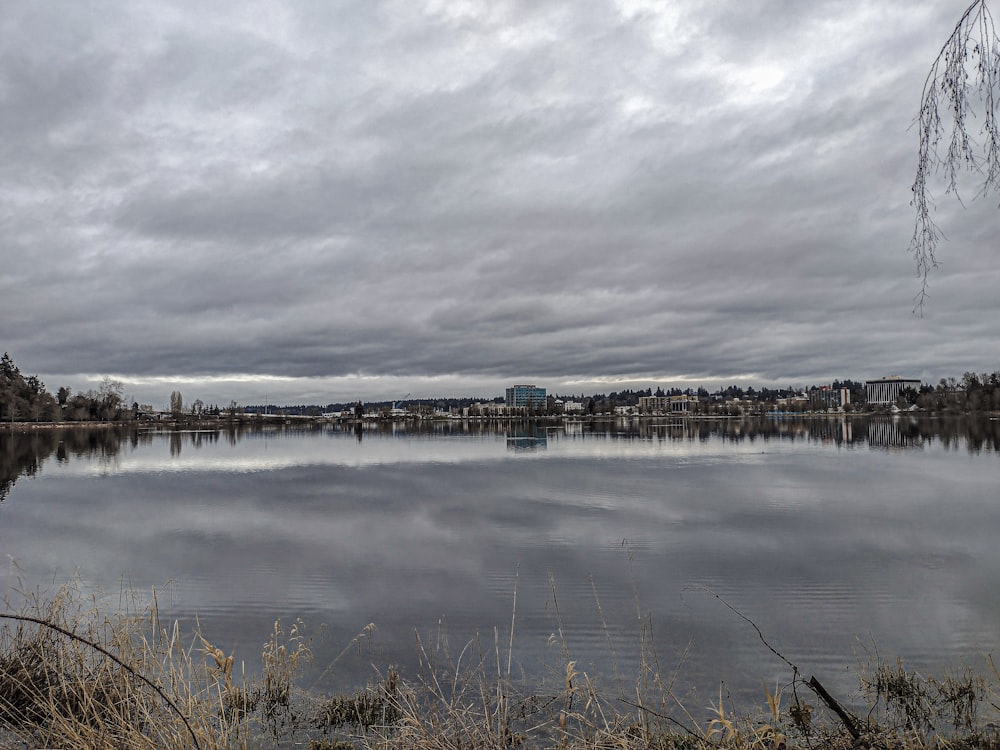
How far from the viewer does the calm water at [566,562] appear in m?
10.6

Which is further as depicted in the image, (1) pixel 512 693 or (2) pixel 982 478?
(2) pixel 982 478

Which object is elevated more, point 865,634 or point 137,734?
point 137,734

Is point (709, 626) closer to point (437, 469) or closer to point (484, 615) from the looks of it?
point (484, 615)

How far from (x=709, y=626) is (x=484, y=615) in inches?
170

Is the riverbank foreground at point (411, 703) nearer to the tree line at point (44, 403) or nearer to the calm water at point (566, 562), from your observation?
the calm water at point (566, 562)

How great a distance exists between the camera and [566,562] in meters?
16.6

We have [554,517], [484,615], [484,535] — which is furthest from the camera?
[554,517]

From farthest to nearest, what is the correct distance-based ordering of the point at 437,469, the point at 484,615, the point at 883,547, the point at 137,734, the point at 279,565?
the point at 437,469
the point at 883,547
the point at 279,565
the point at 484,615
the point at 137,734

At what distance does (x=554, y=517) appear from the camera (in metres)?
23.7

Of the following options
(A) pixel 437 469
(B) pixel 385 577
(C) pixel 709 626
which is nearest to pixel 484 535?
(B) pixel 385 577

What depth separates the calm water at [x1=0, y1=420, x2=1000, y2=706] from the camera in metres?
10.6

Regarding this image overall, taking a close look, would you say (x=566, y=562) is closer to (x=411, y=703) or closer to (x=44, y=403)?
(x=411, y=703)

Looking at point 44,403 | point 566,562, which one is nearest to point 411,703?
point 566,562

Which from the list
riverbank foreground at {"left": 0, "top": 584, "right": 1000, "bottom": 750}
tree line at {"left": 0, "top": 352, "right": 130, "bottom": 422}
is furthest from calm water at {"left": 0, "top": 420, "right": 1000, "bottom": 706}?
tree line at {"left": 0, "top": 352, "right": 130, "bottom": 422}
